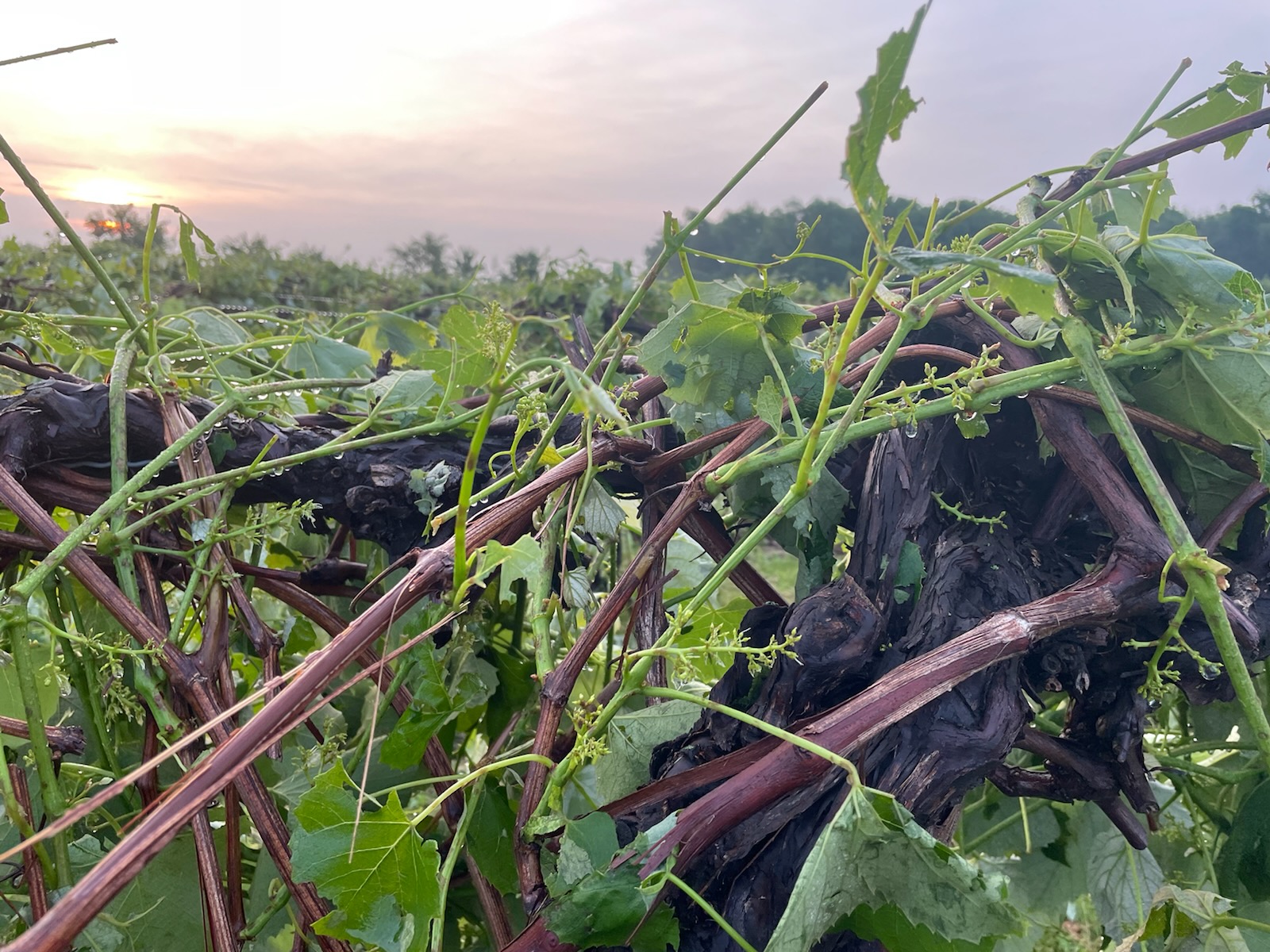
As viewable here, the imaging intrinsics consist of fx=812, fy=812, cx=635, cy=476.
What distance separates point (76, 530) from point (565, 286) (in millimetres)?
2430

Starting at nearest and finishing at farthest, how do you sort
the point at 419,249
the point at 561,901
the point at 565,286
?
1. the point at 561,901
2. the point at 565,286
3. the point at 419,249

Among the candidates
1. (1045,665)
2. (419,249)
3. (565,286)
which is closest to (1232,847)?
(1045,665)

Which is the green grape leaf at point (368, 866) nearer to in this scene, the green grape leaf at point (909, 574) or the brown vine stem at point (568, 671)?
the brown vine stem at point (568, 671)

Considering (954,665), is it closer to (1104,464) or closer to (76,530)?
(1104,464)

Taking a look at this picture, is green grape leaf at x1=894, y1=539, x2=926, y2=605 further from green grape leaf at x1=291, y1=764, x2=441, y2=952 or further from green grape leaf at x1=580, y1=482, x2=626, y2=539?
green grape leaf at x1=291, y1=764, x2=441, y2=952

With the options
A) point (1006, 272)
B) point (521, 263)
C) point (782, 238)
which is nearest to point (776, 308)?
point (1006, 272)

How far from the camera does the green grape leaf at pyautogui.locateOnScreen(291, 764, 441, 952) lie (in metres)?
0.36

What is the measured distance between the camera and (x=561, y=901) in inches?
13.6

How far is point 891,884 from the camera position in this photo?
1.14 feet

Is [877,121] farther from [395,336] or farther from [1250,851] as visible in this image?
[395,336]

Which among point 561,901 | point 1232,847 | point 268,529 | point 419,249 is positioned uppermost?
point 419,249

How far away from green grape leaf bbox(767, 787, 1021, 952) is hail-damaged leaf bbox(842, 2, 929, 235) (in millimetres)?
236

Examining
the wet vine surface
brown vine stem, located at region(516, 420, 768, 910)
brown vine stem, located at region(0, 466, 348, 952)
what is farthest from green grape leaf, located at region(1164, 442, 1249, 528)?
brown vine stem, located at region(0, 466, 348, 952)

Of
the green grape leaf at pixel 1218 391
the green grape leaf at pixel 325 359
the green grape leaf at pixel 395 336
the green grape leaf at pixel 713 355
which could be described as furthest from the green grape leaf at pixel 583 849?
the green grape leaf at pixel 395 336
